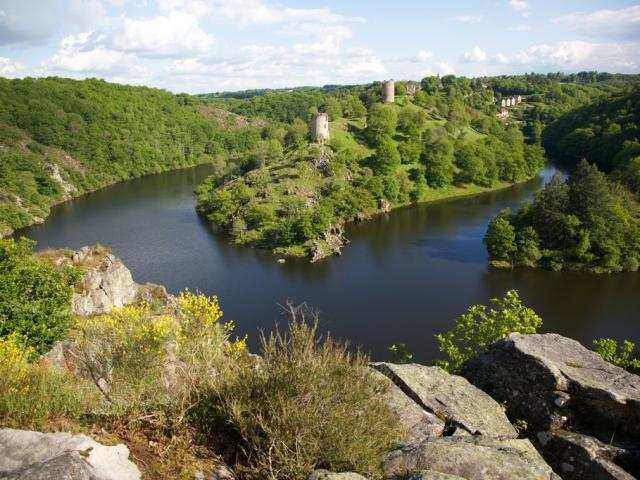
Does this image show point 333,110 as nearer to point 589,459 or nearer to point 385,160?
point 385,160

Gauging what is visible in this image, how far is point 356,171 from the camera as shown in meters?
77.4

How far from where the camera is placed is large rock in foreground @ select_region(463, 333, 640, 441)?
1020cm

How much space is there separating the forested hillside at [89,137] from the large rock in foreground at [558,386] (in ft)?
239

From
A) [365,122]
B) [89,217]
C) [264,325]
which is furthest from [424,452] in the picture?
[365,122]

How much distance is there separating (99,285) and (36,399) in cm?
2227

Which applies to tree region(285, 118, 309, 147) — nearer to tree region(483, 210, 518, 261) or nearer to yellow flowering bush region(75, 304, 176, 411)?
tree region(483, 210, 518, 261)

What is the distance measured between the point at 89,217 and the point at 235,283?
1632 inches

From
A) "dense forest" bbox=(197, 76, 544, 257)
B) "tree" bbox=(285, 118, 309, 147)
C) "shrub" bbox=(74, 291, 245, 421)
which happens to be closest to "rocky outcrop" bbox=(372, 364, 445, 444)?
"shrub" bbox=(74, 291, 245, 421)

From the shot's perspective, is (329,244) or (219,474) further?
(329,244)

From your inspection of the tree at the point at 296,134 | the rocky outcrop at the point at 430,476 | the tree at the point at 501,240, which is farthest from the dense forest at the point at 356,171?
the rocky outcrop at the point at 430,476

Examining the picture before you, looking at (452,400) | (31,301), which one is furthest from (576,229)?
(31,301)

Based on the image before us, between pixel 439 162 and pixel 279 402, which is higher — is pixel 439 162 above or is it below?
above

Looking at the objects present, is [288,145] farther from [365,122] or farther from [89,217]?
[89,217]

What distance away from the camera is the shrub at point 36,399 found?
7457mm
